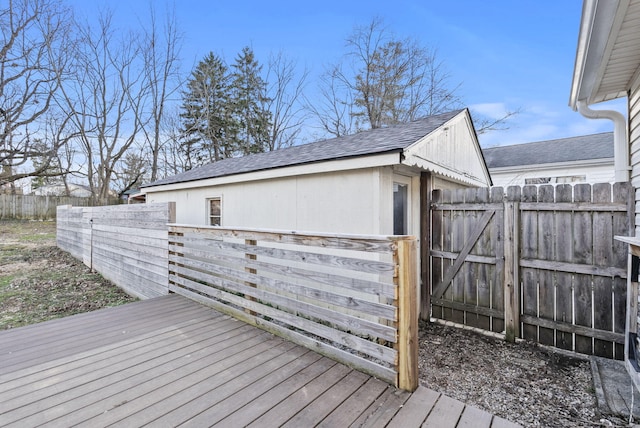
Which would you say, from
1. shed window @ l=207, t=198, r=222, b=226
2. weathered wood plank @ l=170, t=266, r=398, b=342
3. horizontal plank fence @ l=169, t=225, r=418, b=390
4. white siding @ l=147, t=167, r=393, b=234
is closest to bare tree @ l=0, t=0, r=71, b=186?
shed window @ l=207, t=198, r=222, b=226

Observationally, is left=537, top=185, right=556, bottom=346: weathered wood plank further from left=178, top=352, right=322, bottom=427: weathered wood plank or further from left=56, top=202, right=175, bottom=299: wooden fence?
left=56, top=202, right=175, bottom=299: wooden fence

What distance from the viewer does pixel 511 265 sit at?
3.92 m

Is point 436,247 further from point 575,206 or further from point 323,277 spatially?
point 323,277

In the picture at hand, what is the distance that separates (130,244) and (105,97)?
16.3 m

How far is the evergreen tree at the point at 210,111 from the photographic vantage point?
63.5 ft

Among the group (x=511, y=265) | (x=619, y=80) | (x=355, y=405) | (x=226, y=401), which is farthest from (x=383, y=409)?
(x=619, y=80)

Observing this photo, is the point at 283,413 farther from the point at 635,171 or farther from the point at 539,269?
the point at 635,171

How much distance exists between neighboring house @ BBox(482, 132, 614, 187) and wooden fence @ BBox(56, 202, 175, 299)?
1274 cm

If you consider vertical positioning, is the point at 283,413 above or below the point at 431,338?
above

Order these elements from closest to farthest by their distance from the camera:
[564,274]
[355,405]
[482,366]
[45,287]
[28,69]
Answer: [355,405] → [482,366] → [564,274] → [45,287] → [28,69]

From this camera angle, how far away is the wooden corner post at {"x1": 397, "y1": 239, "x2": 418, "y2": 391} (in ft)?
7.16

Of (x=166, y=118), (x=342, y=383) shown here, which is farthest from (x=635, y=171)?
(x=166, y=118)

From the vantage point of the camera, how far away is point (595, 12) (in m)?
2.49

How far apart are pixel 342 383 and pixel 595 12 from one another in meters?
3.58
